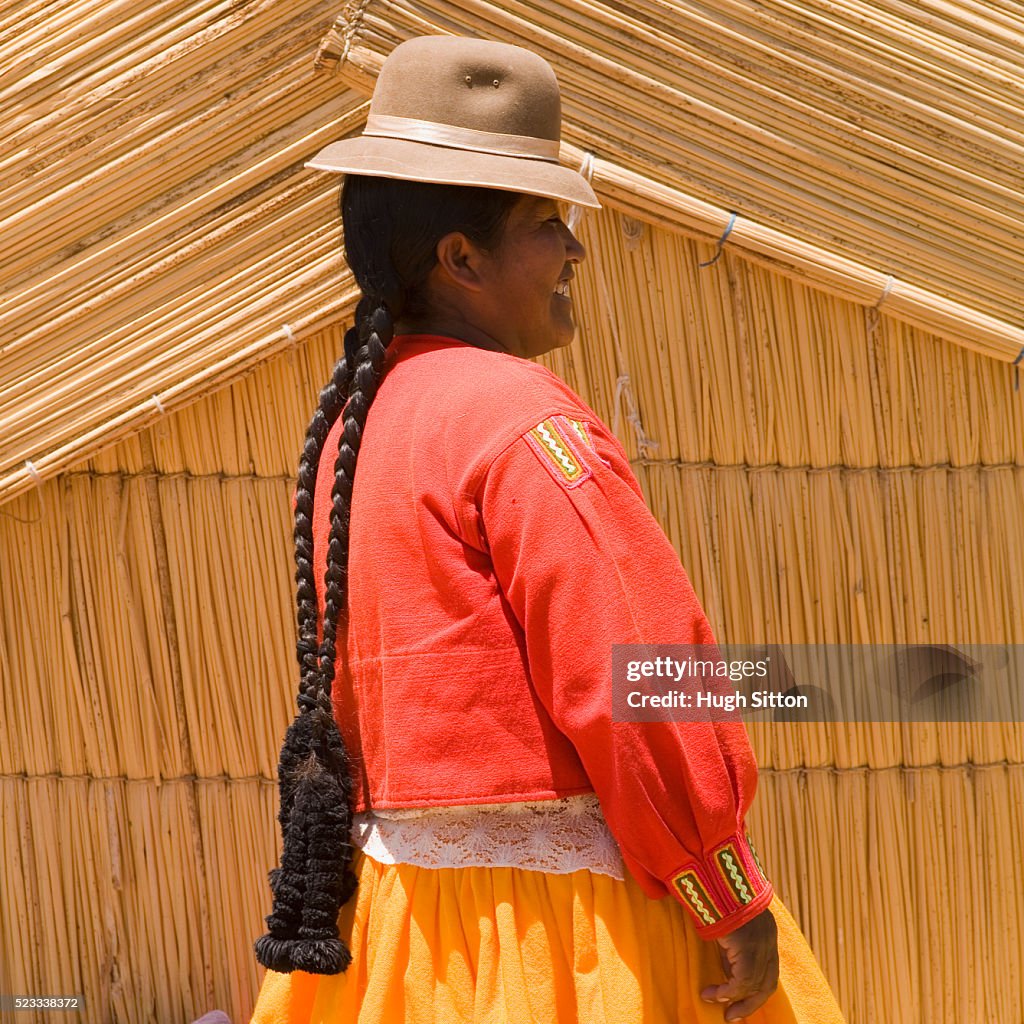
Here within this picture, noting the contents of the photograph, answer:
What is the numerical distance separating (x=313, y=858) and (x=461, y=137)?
0.84 meters

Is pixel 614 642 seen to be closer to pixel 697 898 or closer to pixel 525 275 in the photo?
pixel 697 898

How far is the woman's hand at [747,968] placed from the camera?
1373 mm

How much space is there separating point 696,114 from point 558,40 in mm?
246

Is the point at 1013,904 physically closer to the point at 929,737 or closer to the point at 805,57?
the point at 929,737

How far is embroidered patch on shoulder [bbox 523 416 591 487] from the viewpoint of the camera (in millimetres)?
1349

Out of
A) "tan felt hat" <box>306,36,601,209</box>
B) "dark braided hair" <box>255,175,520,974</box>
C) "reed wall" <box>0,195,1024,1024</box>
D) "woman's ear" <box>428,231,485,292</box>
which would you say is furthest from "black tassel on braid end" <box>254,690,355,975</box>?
"reed wall" <box>0,195,1024,1024</box>

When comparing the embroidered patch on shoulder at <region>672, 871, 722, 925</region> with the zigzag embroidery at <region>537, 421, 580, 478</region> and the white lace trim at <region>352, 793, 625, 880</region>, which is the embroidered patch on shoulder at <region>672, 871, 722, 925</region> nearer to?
the white lace trim at <region>352, 793, 625, 880</region>

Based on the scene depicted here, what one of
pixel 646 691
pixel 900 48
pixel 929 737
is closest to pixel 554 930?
pixel 646 691

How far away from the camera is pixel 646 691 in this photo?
4.27 ft

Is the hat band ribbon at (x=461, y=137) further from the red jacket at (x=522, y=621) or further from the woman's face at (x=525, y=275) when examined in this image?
the red jacket at (x=522, y=621)

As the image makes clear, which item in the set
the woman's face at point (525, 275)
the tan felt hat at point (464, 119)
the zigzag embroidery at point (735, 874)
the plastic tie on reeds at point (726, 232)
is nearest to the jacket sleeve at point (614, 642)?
the zigzag embroidery at point (735, 874)

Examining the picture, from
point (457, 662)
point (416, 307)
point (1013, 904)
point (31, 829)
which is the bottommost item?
point (1013, 904)

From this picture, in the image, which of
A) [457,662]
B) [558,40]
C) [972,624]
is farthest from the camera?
[972,624]

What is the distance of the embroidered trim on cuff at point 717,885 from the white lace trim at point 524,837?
0.09m
